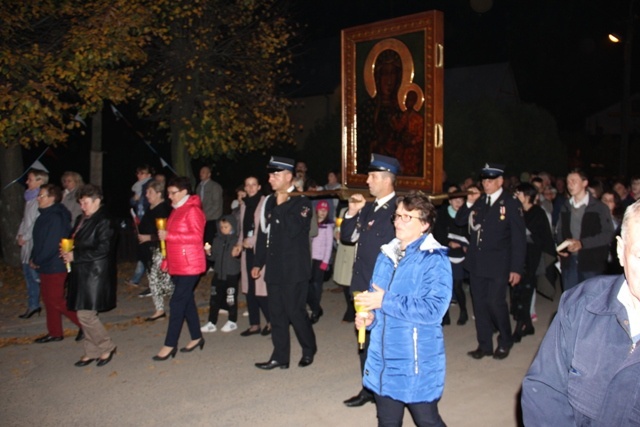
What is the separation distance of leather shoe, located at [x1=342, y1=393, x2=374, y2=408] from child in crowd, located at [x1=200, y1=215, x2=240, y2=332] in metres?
3.04

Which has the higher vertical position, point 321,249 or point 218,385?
point 321,249

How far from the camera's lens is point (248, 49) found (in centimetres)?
1623

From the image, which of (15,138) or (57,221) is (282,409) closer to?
(57,221)

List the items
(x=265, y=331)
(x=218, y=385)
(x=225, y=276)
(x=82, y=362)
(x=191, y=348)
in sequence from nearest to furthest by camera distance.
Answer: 1. (x=218, y=385)
2. (x=82, y=362)
3. (x=191, y=348)
4. (x=265, y=331)
5. (x=225, y=276)

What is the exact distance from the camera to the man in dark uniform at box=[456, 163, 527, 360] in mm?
7211

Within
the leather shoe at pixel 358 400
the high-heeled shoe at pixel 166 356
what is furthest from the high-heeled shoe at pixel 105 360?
the leather shoe at pixel 358 400

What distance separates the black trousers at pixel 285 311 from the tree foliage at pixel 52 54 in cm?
637

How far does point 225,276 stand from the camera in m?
8.60

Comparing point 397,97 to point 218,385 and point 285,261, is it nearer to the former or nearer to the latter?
point 285,261

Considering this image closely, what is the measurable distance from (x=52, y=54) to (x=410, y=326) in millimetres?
10074

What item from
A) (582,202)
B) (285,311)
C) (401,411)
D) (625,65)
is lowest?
(401,411)

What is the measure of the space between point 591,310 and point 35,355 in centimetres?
683

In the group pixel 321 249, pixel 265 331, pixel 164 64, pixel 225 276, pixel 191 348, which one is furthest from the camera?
pixel 164 64

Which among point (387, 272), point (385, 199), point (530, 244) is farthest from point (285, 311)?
point (530, 244)
